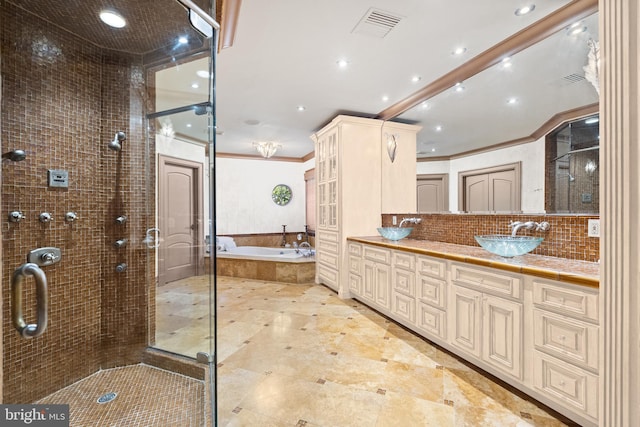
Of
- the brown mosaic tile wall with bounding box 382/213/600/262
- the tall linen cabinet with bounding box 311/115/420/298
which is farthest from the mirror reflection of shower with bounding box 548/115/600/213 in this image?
the tall linen cabinet with bounding box 311/115/420/298

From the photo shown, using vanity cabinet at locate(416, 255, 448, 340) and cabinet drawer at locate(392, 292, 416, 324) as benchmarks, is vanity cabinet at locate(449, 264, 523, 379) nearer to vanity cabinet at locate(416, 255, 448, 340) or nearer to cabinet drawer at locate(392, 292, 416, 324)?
vanity cabinet at locate(416, 255, 448, 340)

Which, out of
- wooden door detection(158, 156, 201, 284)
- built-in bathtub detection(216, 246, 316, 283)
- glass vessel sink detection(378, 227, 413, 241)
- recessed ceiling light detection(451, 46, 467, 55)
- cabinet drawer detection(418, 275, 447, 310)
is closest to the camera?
cabinet drawer detection(418, 275, 447, 310)

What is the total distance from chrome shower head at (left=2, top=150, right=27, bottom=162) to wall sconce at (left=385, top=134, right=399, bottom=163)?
361 centimetres

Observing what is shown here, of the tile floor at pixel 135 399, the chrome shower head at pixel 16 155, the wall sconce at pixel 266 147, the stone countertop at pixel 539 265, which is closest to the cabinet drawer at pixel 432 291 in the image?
the stone countertop at pixel 539 265

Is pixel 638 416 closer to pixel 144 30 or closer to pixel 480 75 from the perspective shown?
pixel 480 75

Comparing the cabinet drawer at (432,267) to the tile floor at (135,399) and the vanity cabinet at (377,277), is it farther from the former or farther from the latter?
the tile floor at (135,399)

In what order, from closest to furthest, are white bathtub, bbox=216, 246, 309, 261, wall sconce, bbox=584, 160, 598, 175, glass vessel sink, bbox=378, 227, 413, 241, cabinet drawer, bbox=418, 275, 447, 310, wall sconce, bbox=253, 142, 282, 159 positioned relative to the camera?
wall sconce, bbox=584, 160, 598, 175, cabinet drawer, bbox=418, 275, 447, 310, glass vessel sink, bbox=378, 227, 413, 241, white bathtub, bbox=216, 246, 309, 261, wall sconce, bbox=253, 142, 282, 159

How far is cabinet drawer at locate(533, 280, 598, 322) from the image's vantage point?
62.5 inches

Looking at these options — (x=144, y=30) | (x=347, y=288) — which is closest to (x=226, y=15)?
(x=144, y=30)

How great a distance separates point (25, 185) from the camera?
1.84 meters

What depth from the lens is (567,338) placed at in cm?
168

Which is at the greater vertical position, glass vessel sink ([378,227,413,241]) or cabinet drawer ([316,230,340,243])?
glass vessel sink ([378,227,413,241])

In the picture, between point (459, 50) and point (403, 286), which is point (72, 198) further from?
point (459, 50)

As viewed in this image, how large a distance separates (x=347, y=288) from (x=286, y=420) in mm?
2453
